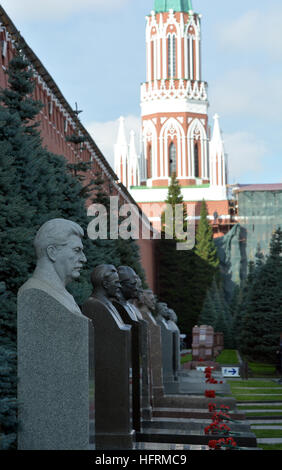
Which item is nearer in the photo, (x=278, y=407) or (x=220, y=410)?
(x=220, y=410)

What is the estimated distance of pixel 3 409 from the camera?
659 cm

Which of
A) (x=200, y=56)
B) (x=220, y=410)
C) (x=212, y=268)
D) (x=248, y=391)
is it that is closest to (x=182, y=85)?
(x=200, y=56)

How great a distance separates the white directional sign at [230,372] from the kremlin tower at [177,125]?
151 ft

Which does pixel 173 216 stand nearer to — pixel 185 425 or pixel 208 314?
pixel 208 314

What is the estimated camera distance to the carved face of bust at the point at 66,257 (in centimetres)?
675

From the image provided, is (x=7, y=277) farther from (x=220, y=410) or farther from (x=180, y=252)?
(x=180, y=252)

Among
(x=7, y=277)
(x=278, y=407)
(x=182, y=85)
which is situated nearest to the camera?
(x=7, y=277)

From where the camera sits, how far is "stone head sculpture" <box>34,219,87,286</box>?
6750 mm

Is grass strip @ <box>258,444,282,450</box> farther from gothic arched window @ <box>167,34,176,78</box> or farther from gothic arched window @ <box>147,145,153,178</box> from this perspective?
gothic arched window @ <box>167,34,176,78</box>

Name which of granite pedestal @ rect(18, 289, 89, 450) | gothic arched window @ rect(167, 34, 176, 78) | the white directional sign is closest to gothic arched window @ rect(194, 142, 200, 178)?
gothic arched window @ rect(167, 34, 176, 78)

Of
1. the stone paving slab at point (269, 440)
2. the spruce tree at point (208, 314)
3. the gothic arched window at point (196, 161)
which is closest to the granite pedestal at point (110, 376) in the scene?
the stone paving slab at point (269, 440)

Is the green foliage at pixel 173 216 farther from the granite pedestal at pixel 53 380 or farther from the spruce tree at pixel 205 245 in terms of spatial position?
the granite pedestal at pixel 53 380

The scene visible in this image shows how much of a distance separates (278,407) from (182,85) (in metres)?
58.1

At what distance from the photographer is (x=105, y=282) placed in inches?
364
